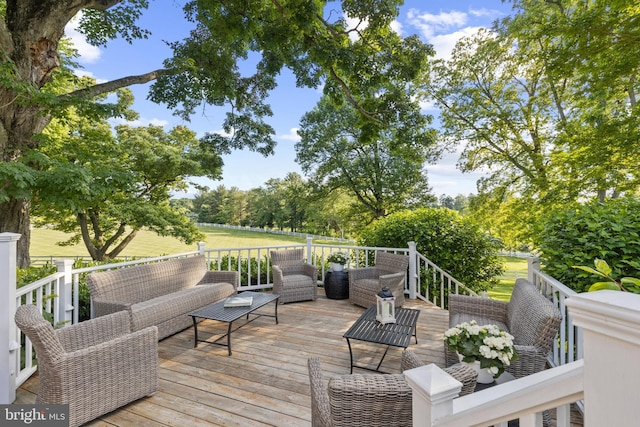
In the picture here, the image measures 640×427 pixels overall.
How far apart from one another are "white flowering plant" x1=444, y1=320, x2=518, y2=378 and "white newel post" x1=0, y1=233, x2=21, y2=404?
136 inches

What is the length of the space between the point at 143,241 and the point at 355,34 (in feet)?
95.5

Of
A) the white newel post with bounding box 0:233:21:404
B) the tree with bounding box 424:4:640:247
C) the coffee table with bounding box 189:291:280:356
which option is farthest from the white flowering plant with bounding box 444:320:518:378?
the tree with bounding box 424:4:640:247

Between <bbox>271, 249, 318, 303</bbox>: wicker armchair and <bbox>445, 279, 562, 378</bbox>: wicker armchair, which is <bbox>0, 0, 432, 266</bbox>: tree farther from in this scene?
<bbox>445, 279, 562, 378</bbox>: wicker armchair

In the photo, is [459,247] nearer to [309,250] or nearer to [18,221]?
[309,250]

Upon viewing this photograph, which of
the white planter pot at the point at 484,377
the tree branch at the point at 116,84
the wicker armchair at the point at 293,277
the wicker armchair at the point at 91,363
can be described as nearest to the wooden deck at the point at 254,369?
the wicker armchair at the point at 91,363

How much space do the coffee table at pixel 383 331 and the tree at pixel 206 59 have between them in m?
4.60

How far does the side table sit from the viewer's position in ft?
18.8

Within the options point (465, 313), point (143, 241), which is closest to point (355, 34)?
point (465, 313)

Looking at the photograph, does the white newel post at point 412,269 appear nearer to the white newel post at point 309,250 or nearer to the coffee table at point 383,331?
the white newel post at point 309,250

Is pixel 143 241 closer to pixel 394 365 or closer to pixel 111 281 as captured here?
pixel 111 281

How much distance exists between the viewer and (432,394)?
84cm

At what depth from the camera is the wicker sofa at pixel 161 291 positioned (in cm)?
346

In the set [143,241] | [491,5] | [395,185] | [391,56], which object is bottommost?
[143,241]

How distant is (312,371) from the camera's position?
6.08 ft
